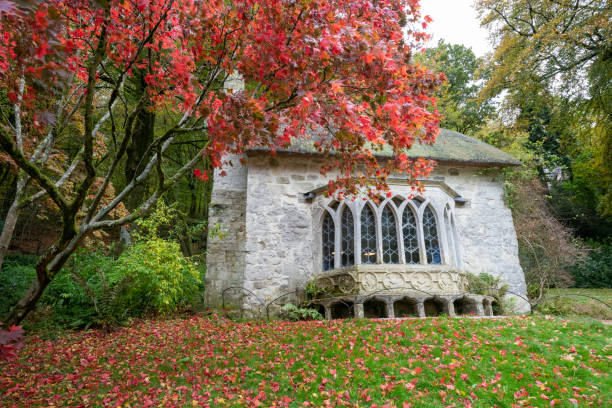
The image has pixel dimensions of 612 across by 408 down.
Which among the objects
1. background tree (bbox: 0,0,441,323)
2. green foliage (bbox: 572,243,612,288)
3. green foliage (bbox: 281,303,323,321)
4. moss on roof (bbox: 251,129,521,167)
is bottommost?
green foliage (bbox: 281,303,323,321)

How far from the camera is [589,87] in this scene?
10078 millimetres

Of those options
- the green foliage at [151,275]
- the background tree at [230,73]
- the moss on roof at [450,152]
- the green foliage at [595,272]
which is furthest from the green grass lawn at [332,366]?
the green foliage at [595,272]

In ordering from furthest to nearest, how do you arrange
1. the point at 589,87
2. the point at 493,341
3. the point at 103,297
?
the point at 589,87, the point at 103,297, the point at 493,341

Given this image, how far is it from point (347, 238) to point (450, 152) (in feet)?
11.7

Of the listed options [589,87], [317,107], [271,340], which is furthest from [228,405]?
[589,87]

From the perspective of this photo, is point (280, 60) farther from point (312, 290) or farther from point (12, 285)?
point (12, 285)

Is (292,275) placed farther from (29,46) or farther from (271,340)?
(29,46)

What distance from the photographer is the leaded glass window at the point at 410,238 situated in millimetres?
7422

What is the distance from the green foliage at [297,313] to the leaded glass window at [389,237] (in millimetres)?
1831

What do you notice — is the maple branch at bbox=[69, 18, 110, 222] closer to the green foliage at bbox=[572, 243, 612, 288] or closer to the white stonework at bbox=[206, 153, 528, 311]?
the white stonework at bbox=[206, 153, 528, 311]

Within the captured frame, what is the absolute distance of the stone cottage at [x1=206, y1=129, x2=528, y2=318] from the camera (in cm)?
709

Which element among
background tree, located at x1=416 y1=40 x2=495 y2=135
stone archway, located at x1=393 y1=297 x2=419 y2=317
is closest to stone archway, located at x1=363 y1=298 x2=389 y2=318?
stone archway, located at x1=393 y1=297 x2=419 y2=317

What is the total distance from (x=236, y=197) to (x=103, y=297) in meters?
3.57

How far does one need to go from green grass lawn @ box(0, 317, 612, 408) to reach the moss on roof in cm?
390
